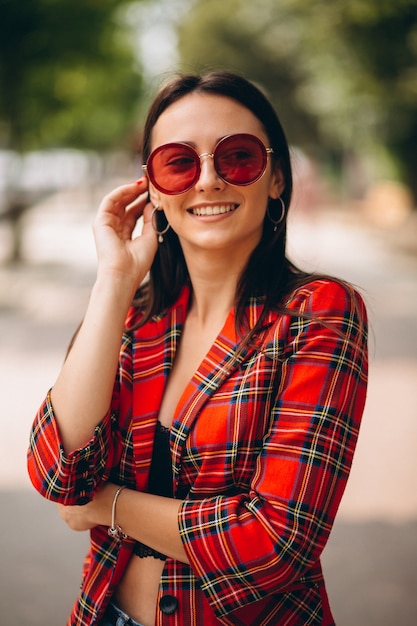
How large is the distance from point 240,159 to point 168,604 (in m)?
1.20

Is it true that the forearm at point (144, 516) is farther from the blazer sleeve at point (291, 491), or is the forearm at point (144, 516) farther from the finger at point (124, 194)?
the finger at point (124, 194)

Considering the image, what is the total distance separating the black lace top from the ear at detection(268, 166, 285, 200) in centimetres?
80

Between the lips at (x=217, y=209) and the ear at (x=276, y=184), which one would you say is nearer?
the lips at (x=217, y=209)

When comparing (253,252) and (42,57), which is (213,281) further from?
(42,57)

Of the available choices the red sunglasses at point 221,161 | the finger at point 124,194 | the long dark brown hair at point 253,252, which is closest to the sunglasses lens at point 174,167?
the red sunglasses at point 221,161

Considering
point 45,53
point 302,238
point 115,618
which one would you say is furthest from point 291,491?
point 302,238

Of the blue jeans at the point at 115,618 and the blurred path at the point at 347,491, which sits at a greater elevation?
the blue jeans at the point at 115,618

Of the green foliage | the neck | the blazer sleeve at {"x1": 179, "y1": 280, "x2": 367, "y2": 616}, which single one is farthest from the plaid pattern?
the green foliage

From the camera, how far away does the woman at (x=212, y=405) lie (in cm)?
163

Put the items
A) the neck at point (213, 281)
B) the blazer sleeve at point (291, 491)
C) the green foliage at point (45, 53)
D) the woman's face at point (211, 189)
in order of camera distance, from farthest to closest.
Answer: the green foliage at point (45, 53) < the neck at point (213, 281) < the woman's face at point (211, 189) < the blazer sleeve at point (291, 491)

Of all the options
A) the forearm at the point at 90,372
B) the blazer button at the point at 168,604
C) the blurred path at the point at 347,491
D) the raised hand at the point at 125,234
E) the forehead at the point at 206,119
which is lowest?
the blurred path at the point at 347,491

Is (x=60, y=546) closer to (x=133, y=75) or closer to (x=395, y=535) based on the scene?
(x=395, y=535)

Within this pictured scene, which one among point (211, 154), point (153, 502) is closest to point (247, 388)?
point (153, 502)

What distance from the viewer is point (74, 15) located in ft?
38.4
